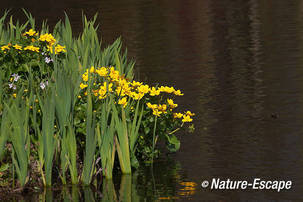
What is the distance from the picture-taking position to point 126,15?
84.6 ft

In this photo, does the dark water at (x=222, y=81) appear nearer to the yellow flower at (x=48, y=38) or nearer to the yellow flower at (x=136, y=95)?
the yellow flower at (x=136, y=95)

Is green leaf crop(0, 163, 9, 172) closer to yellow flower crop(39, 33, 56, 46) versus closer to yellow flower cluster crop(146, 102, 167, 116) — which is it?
yellow flower cluster crop(146, 102, 167, 116)

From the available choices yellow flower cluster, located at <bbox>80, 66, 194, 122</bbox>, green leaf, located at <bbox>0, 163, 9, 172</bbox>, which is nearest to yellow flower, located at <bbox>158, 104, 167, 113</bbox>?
yellow flower cluster, located at <bbox>80, 66, 194, 122</bbox>

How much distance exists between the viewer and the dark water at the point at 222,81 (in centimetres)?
905

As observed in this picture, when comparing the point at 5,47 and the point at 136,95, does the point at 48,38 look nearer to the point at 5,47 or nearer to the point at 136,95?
the point at 5,47

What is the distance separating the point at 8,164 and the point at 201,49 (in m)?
9.75

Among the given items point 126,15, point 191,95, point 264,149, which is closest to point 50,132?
point 264,149

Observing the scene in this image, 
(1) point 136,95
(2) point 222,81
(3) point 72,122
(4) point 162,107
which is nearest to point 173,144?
(4) point 162,107

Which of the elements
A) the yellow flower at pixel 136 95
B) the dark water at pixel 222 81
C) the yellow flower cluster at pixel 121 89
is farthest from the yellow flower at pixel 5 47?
the dark water at pixel 222 81

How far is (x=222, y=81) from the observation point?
1444cm

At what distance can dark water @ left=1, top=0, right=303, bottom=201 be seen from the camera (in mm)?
9055

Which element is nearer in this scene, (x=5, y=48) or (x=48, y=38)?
(x=5, y=48)

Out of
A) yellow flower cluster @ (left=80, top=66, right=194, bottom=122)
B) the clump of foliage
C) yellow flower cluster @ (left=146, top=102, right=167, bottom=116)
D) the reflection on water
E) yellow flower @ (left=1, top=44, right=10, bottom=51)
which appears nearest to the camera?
the reflection on water

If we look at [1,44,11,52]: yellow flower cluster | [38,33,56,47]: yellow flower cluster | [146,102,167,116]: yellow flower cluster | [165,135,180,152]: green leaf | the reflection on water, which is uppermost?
[38,33,56,47]: yellow flower cluster
